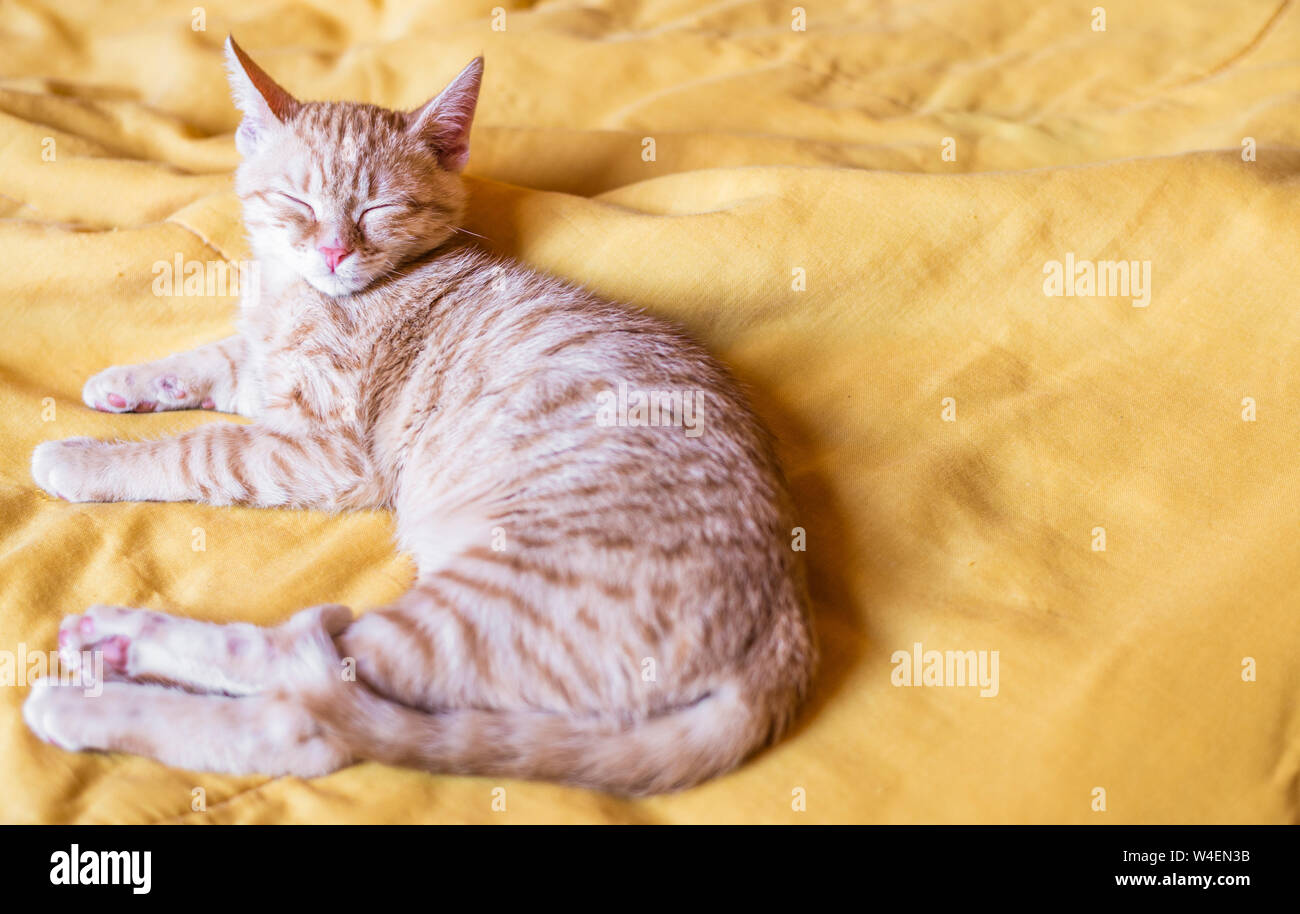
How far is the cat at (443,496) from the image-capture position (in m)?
1.63

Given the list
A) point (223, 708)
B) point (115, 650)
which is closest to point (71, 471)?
point (115, 650)

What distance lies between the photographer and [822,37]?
10.1 ft

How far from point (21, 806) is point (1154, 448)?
2106 millimetres

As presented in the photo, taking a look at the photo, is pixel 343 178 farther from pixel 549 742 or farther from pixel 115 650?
pixel 549 742

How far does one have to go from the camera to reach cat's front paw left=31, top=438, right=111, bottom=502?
2.13 m

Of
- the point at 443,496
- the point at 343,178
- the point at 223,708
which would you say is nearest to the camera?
the point at 223,708

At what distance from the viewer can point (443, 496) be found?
2037 mm

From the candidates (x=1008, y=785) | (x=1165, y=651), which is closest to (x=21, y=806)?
(x=1008, y=785)

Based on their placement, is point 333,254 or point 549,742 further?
point 333,254

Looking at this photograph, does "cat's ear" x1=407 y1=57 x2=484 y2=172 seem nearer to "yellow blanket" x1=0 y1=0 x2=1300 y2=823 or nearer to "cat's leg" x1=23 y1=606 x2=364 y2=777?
"yellow blanket" x1=0 y1=0 x2=1300 y2=823

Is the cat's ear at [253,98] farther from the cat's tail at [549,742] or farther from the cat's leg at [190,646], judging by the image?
the cat's tail at [549,742]

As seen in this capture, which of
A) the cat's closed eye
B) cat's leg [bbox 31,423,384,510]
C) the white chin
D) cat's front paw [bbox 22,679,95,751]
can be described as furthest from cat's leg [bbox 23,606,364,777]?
the cat's closed eye

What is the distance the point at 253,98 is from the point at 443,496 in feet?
3.38

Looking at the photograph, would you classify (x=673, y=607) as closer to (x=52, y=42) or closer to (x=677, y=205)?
(x=677, y=205)
